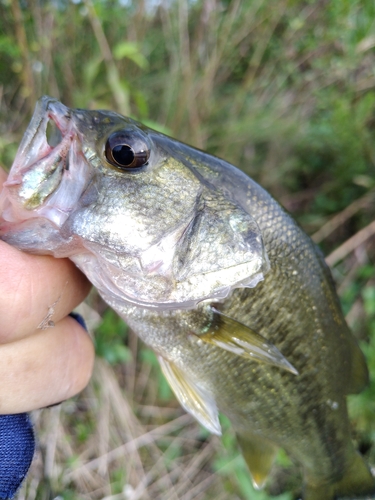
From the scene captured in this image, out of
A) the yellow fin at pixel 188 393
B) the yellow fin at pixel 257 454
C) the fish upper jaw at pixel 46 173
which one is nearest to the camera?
the fish upper jaw at pixel 46 173

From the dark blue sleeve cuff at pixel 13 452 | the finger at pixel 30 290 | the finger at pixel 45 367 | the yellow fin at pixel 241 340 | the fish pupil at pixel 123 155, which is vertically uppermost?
the fish pupil at pixel 123 155

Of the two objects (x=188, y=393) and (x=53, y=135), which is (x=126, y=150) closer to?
(x=53, y=135)

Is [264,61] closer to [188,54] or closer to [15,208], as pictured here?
[188,54]

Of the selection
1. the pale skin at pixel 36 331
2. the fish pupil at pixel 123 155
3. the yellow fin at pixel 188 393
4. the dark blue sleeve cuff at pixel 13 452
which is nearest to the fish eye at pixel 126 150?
the fish pupil at pixel 123 155

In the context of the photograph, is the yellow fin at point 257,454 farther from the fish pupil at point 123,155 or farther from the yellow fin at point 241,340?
the fish pupil at point 123,155

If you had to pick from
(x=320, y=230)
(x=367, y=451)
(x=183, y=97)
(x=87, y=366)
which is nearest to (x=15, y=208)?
(x=87, y=366)

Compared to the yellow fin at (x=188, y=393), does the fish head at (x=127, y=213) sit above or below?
above

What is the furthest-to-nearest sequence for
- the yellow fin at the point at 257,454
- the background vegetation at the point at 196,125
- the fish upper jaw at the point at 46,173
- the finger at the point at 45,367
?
the background vegetation at the point at 196,125 < the yellow fin at the point at 257,454 < the finger at the point at 45,367 < the fish upper jaw at the point at 46,173
